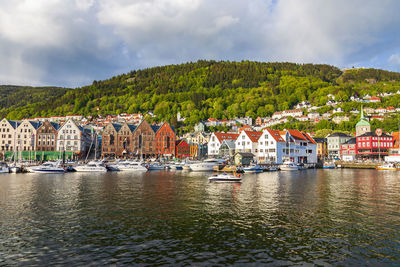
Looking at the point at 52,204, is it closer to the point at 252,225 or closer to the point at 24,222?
the point at 24,222

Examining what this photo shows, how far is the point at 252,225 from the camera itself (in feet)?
64.6

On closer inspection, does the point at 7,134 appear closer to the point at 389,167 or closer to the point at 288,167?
the point at 288,167

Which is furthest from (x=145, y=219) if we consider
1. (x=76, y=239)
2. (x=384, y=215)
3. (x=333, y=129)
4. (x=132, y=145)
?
(x=333, y=129)

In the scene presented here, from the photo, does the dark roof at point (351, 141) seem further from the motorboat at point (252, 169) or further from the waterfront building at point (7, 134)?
the waterfront building at point (7, 134)

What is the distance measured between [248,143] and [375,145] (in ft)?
173

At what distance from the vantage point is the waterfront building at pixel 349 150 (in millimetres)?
118894

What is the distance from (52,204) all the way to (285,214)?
69.2 feet

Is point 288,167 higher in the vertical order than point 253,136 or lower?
lower

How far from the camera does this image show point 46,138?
114 meters

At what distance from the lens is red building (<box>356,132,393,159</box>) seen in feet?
371

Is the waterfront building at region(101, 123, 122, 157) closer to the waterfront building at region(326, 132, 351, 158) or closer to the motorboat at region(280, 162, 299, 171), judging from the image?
the motorboat at region(280, 162, 299, 171)

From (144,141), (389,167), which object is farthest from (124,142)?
(389,167)

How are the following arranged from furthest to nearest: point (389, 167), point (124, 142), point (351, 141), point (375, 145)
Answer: point (351, 141) < point (124, 142) < point (375, 145) < point (389, 167)

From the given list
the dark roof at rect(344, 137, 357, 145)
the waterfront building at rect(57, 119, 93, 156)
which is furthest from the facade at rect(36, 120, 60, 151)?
the dark roof at rect(344, 137, 357, 145)
